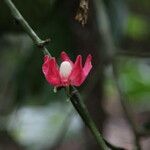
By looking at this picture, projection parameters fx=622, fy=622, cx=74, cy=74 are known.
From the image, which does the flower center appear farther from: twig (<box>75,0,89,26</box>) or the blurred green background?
the blurred green background

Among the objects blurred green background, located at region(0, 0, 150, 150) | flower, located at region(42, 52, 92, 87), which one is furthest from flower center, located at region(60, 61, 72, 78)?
blurred green background, located at region(0, 0, 150, 150)

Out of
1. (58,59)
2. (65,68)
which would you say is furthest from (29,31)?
(58,59)

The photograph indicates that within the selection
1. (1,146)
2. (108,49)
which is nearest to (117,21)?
(108,49)

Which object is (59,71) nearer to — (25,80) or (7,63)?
(25,80)

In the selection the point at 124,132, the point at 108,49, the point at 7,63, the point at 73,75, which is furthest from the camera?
the point at 124,132

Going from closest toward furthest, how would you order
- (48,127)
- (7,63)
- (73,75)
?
(73,75)
(7,63)
(48,127)

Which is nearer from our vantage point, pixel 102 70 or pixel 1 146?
pixel 102 70
